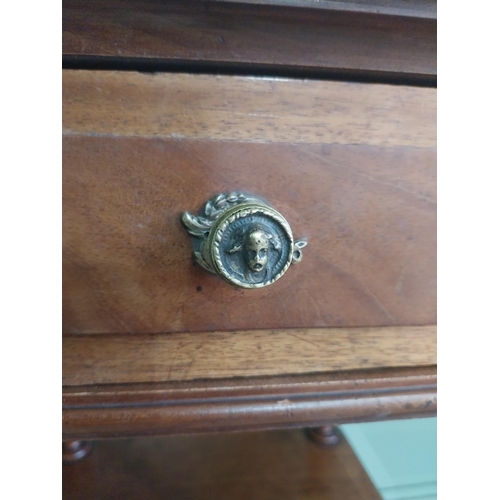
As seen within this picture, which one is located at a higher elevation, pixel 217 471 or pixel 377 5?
pixel 377 5

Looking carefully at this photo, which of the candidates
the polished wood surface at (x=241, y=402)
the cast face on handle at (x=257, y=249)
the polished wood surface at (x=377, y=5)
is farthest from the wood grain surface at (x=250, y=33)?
Answer: the polished wood surface at (x=241, y=402)

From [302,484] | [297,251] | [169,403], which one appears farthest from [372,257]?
[302,484]

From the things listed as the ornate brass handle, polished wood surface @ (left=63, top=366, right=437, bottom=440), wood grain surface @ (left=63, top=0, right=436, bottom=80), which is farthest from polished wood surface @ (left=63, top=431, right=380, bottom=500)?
wood grain surface @ (left=63, top=0, right=436, bottom=80)

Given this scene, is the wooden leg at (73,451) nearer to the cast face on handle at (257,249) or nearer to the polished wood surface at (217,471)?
the polished wood surface at (217,471)

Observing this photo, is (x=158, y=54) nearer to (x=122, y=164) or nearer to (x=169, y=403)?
(x=122, y=164)

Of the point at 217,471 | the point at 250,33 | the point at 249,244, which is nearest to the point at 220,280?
the point at 249,244

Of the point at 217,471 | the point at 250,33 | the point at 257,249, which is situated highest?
the point at 250,33

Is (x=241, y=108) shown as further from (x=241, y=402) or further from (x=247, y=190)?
(x=241, y=402)
